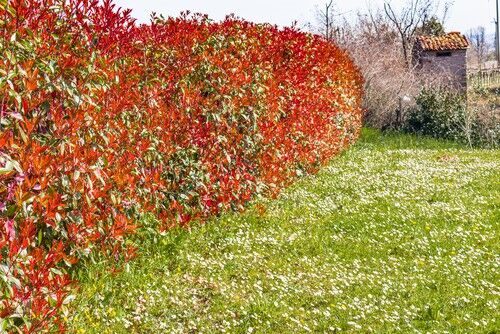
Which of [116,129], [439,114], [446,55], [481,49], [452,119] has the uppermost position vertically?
[481,49]

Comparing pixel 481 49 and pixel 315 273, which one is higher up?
pixel 481 49

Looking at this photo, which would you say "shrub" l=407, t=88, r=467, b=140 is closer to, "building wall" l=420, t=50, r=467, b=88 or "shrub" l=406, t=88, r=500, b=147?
"shrub" l=406, t=88, r=500, b=147

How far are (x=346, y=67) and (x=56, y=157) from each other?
1247 cm

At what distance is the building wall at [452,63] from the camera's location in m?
33.5

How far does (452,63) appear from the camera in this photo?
3391 centimetres

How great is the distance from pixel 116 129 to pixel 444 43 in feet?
107

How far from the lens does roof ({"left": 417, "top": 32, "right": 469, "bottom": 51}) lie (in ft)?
111

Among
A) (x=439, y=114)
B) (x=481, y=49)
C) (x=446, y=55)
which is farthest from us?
(x=481, y=49)

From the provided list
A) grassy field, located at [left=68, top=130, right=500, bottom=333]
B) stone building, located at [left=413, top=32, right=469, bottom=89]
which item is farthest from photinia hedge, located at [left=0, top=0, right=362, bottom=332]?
stone building, located at [left=413, top=32, right=469, bottom=89]

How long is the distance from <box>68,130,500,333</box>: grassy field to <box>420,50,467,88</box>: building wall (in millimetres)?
25195

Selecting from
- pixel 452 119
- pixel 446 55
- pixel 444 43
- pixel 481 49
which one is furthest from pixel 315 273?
pixel 481 49

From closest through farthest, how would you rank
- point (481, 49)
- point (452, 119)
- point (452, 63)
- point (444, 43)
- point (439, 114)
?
point (452, 119), point (439, 114), point (452, 63), point (444, 43), point (481, 49)

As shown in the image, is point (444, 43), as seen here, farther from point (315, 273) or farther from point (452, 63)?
point (315, 273)

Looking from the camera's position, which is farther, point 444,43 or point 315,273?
point 444,43
